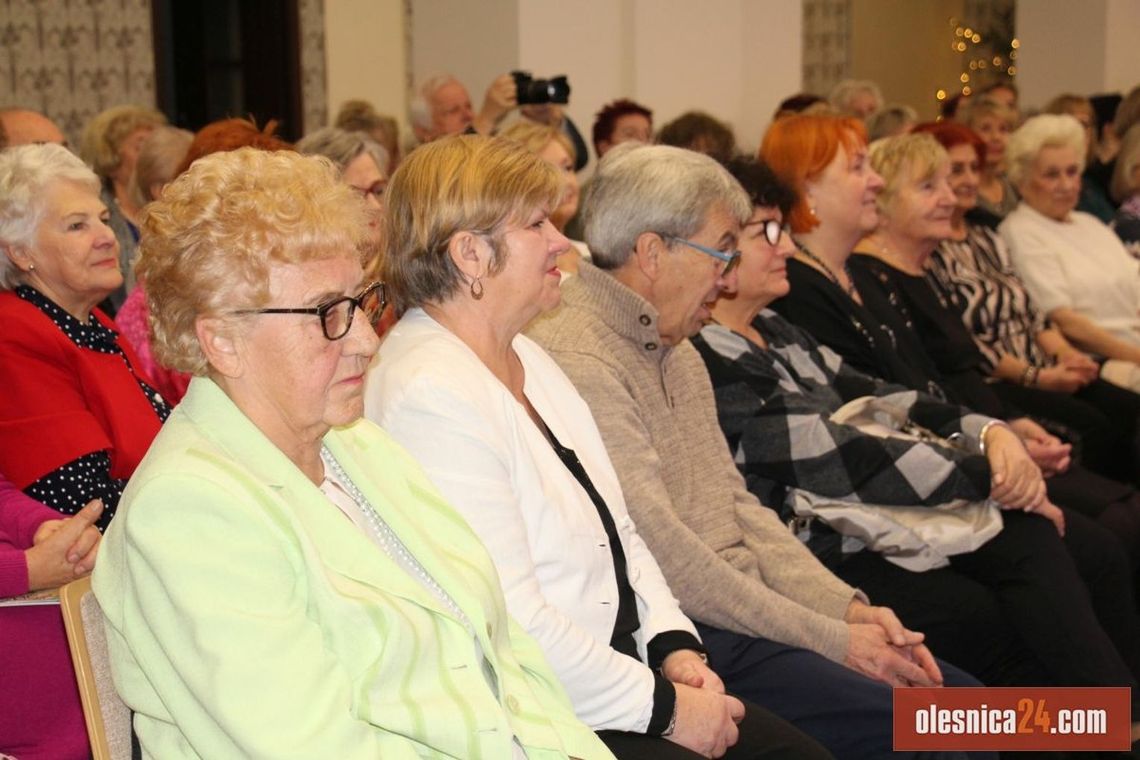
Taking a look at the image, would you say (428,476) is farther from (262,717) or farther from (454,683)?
(262,717)

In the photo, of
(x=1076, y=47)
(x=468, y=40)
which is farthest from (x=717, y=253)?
(x=1076, y=47)

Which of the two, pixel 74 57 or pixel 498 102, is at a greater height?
pixel 74 57

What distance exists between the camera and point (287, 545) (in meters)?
1.55

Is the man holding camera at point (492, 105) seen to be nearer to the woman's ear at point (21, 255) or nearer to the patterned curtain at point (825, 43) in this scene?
the woman's ear at point (21, 255)

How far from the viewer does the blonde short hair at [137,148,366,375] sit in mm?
1669

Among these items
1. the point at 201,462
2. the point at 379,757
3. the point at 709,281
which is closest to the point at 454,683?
the point at 379,757

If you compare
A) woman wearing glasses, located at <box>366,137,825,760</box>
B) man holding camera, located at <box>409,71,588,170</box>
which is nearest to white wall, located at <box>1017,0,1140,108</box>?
man holding camera, located at <box>409,71,588,170</box>

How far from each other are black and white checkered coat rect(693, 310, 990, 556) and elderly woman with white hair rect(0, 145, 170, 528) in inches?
46.9

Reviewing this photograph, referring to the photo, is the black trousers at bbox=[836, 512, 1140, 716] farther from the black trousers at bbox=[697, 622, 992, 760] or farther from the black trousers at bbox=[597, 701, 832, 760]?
the black trousers at bbox=[597, 701, 832, 760]

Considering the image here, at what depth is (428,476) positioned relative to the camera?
205 centimetres

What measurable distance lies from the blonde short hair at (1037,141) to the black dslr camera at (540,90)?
5.77 ft

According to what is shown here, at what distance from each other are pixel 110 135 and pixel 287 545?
4.03 meters

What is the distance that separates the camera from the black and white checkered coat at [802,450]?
2.98 m

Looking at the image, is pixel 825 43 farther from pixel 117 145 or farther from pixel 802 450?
pixel 802 450
